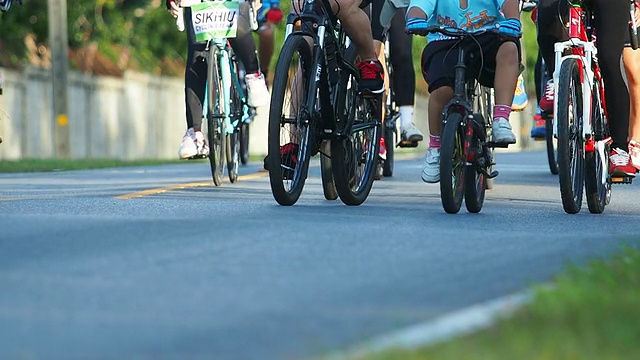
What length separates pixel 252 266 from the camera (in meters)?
6.19

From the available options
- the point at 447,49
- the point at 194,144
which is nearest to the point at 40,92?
the point at 194,144

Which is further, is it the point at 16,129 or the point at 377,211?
the point at 16,129

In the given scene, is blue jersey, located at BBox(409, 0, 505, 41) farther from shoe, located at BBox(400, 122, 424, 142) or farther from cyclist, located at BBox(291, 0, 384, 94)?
shoe, located at BBox(400, 122, 424, 142)

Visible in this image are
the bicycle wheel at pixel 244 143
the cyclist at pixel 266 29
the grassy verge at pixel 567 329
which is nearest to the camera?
the grassy verge at pixel 567 329

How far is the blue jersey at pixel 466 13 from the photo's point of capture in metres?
9.38

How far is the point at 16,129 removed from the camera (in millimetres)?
31141

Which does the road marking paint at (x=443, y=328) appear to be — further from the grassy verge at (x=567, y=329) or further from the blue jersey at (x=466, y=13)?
the blue jersey at (x=466, y=13)

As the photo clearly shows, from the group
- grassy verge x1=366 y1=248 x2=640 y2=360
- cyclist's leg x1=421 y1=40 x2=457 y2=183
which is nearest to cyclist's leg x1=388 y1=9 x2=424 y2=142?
cyclist's leg x1=421 y1=40 x2=457 y2=183

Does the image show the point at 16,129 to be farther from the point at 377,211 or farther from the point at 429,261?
the point at 429,261

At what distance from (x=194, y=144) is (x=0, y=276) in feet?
18.5

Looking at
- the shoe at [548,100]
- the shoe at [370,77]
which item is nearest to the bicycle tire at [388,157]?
the shoe at [548,100]

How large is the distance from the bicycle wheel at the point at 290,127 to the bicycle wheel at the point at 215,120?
7.59ft

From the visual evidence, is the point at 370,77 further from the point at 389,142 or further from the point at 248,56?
the point at 389,142

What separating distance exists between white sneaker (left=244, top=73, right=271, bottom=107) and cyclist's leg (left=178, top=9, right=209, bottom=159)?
1.90ft
